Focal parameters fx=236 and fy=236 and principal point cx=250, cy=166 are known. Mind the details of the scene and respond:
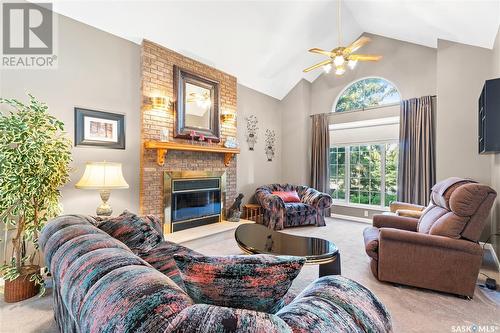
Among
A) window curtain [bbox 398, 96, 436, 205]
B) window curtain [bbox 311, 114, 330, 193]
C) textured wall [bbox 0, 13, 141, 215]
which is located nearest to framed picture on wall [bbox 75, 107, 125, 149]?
textured wall [bbox 0, 13, 141, 215]

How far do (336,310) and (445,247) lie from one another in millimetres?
2047

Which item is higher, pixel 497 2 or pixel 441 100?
pixel 497 2

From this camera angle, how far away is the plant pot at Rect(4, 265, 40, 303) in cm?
208

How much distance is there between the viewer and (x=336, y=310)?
31.7 inches

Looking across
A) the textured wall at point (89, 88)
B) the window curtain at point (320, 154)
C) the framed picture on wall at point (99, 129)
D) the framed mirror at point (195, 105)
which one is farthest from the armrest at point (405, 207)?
the framed picture on wall at point (99, 129)

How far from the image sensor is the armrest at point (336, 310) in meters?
0.72

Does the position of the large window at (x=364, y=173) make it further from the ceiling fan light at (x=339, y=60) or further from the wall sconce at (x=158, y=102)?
the wall sconce at (x=158, y=102)

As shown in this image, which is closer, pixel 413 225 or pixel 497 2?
pixel 497 2

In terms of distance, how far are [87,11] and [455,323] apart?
4854 millimetres

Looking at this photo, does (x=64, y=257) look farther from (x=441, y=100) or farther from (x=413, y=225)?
(x=441, y=100)

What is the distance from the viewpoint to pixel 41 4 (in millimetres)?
2654

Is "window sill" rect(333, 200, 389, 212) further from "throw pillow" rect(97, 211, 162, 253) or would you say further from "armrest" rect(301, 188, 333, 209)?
"throw pillow" rect(97, 211, 162, 253)

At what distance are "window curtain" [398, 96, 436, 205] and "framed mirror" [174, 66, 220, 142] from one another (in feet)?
11.9

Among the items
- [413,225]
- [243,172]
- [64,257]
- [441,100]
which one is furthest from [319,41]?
[64,257]
